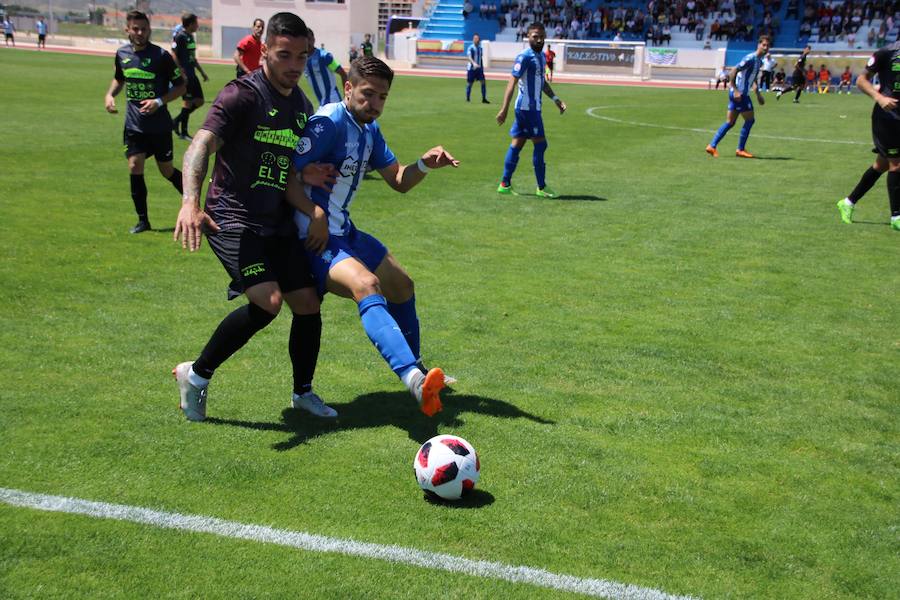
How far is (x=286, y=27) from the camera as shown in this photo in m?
4.36

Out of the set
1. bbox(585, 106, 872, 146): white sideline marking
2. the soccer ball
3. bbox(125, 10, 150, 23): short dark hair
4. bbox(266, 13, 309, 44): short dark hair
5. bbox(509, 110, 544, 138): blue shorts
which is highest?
bbox(125, 10, 150, 23): short dark hair

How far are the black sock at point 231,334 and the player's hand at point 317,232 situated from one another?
0.45m

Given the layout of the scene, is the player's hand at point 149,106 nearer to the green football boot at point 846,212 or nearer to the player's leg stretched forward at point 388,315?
the player's leg stretched forward at point 388,315

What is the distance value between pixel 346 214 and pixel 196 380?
1.26m

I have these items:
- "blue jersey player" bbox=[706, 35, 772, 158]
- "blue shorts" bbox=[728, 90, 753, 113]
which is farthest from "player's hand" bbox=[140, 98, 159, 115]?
"blue shorts" bbox=[728, 90, 753, 113]

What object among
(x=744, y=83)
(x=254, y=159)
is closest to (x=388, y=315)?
(x=254, y=159)

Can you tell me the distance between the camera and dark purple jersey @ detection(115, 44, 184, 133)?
9.20m

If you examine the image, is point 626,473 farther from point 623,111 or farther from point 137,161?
point 623,111

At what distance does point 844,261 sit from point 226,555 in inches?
310

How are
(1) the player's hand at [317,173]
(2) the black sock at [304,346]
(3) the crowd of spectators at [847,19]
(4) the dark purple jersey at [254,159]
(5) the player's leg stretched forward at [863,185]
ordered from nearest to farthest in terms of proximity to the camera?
1. (4) the dark purple jersey at [254,159]
2. (1) the player's hand at [317,173]
3. (2) the black sock at [304,346]
4. (5) the player's leg stretched forward at [863,185]
5. (3) the crowd of spectators at [847,19]

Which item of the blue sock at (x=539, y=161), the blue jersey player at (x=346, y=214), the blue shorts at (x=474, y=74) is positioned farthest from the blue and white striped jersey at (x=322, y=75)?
the blue shorts at (x=474, y=74)

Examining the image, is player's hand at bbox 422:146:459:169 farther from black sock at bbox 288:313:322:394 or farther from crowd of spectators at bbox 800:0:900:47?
crowd of spectators at bbox 800:0:900:47

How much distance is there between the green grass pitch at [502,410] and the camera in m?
3.45

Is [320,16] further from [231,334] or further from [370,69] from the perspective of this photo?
[231,334]
